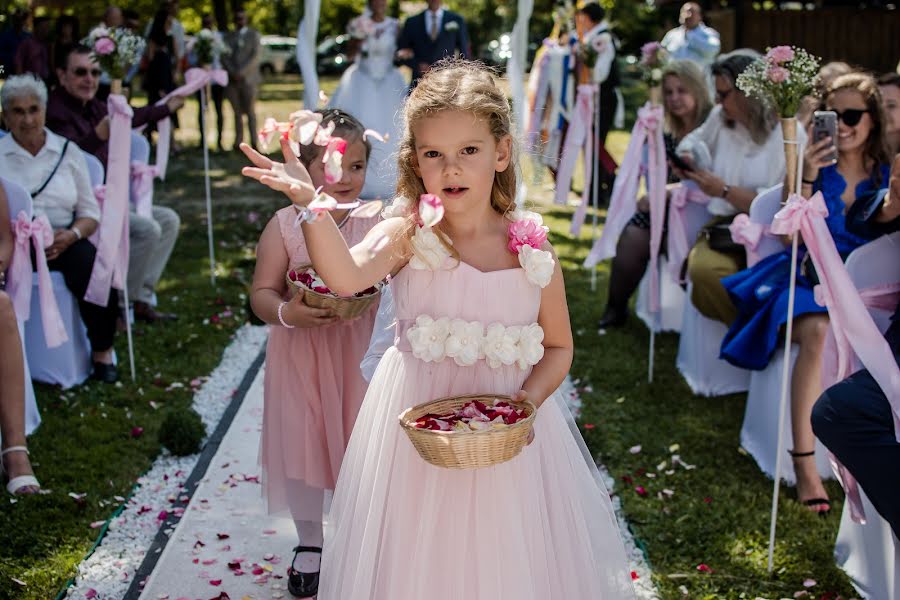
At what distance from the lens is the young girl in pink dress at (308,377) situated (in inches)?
130

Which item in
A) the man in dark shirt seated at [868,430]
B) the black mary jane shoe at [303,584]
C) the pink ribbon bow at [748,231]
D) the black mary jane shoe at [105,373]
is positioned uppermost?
the pink ribbon bow at [748,231]

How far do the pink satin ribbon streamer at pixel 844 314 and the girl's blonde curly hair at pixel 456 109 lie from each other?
135 cm

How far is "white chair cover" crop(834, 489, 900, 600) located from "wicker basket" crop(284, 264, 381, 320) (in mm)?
1873

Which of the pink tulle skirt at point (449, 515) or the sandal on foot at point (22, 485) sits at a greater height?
the pink tulle skirt at point (449, 515)

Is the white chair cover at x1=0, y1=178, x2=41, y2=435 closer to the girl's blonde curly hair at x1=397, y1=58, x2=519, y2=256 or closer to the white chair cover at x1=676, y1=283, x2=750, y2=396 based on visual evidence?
the girl's blonde curly hair at x1=397, y1=58, x2=519, y2=256

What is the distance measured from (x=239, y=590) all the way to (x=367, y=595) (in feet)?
3.87

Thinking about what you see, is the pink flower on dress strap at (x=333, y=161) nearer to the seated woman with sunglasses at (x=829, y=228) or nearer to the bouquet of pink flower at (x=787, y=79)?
the bouquet of pink flower at (x=787, y=79)

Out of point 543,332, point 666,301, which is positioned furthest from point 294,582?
point 666,301

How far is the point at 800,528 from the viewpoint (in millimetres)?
4012

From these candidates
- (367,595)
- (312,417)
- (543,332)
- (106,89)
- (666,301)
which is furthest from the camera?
(106,89)

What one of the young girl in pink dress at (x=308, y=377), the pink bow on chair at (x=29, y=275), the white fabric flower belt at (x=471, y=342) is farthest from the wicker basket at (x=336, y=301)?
the pink bow on chair at (x=29, y=275)

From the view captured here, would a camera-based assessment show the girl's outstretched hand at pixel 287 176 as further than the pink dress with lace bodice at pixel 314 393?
No

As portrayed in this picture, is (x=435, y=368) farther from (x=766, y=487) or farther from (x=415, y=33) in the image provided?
(x=415, y=33)

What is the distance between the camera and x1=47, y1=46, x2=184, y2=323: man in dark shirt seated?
6547 millimetres
